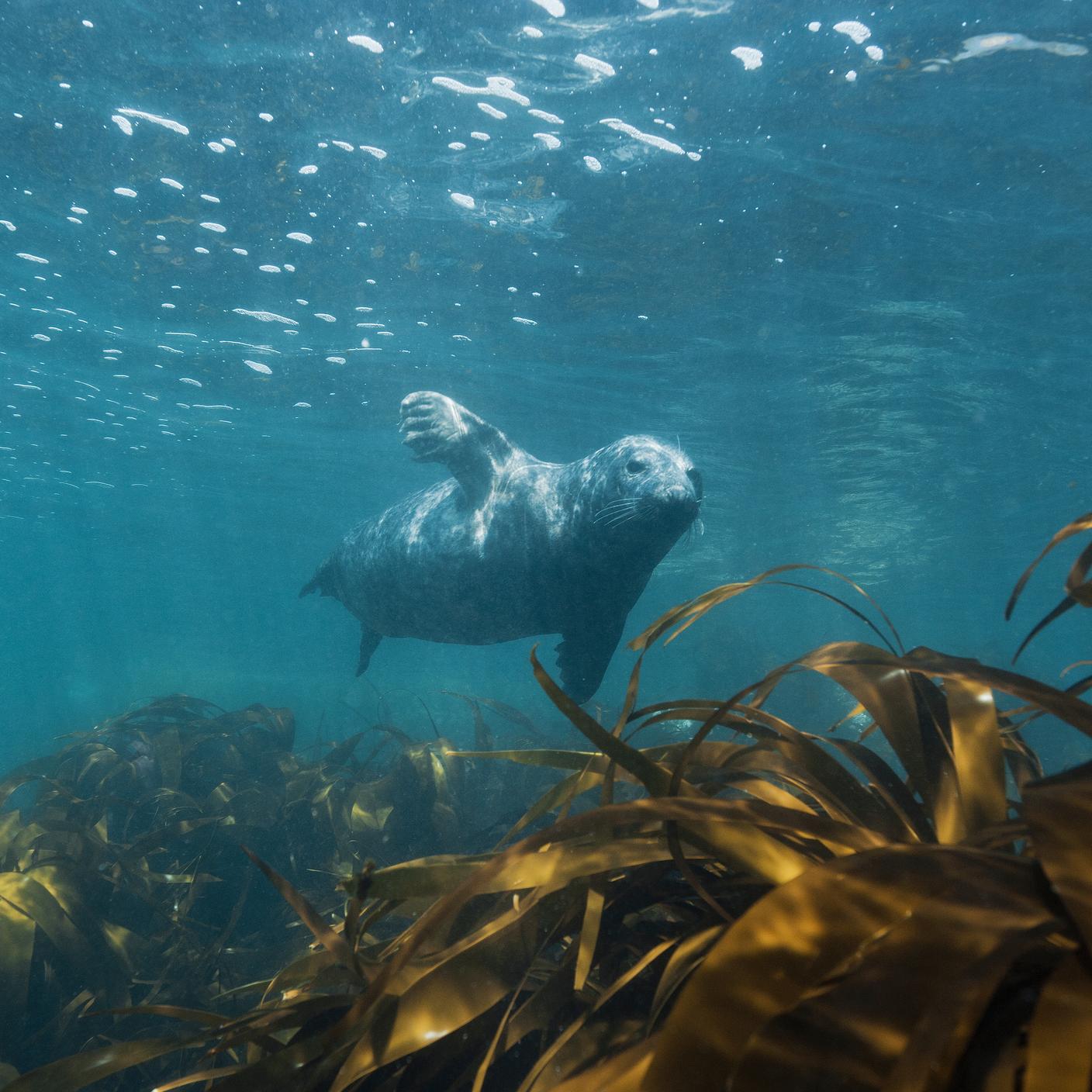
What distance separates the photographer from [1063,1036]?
2.10ft

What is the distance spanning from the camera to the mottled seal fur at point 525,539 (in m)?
5.48

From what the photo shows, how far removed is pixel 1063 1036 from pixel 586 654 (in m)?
6.08

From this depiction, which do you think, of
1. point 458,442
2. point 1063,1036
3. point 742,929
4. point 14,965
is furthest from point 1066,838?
point 458,442

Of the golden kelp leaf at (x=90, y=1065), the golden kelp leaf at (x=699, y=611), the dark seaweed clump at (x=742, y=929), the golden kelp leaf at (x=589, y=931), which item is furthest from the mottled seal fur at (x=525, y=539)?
the golden kelp leaf at (x=90, y=1065)

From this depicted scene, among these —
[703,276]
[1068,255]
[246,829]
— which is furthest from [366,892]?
[1068,255]

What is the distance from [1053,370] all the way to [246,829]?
57.6 feet

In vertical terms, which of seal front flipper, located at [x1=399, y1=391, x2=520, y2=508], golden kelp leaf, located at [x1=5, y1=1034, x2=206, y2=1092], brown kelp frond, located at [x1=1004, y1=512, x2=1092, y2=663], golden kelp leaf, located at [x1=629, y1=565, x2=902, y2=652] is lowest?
golden kelp leaf, located at [x1=5, y1=1034, x2=206, y2=1092]

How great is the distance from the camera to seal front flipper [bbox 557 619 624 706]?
653 centimetres

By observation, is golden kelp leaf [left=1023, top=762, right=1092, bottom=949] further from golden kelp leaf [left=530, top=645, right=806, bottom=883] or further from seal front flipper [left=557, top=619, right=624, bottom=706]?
seal front flipper [left=557, top=619, right=624, bottom=706]

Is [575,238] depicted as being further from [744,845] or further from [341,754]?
[744,845]

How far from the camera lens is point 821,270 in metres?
11.1

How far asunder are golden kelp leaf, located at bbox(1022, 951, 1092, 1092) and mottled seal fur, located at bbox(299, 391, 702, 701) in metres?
4.45

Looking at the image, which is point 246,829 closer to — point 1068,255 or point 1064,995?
point 1064,995

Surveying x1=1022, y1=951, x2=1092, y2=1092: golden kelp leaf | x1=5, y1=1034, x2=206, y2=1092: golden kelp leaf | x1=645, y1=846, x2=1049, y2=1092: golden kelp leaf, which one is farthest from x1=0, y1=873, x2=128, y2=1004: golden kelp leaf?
x1=1022, y1=951, x2=1092, y2=1092: golden kelp leaf
